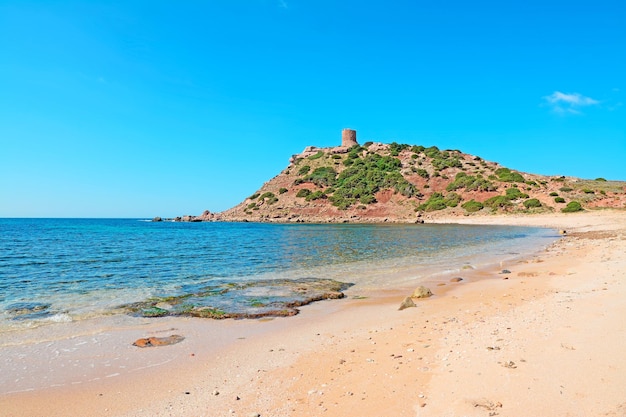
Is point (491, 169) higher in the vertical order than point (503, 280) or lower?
higher

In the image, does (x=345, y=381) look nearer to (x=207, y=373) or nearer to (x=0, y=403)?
(x=207, y=373)

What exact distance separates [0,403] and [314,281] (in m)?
10.6

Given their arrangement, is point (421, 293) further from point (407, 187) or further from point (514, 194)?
point (407, 187)

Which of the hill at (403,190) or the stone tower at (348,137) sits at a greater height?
the stone tower at (348,137)

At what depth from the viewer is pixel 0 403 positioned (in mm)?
5352

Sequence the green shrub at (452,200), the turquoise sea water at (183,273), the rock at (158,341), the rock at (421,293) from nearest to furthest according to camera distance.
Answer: the rock at (158,341) → the turquoise sea water at (183,273) → the rock at (421,293) → the green shrub at (452,200)

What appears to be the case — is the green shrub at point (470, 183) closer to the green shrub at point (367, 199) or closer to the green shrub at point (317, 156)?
the green shrub at point (367, 199)

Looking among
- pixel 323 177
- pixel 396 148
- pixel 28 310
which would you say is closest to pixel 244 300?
pixel 28 310

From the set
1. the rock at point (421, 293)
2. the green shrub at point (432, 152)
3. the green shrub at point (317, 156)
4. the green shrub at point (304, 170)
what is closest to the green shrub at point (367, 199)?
the green shrub at point (304, 170)

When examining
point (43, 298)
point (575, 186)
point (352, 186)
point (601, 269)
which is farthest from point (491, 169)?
point (43, 298)

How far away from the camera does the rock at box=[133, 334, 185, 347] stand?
7.79 metres

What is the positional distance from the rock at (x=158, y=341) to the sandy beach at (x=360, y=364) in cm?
23

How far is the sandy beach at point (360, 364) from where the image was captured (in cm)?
476

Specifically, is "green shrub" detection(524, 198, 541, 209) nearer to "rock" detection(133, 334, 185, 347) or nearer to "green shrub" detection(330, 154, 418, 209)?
"green shrub" detection(330, 154, 418, 209)
